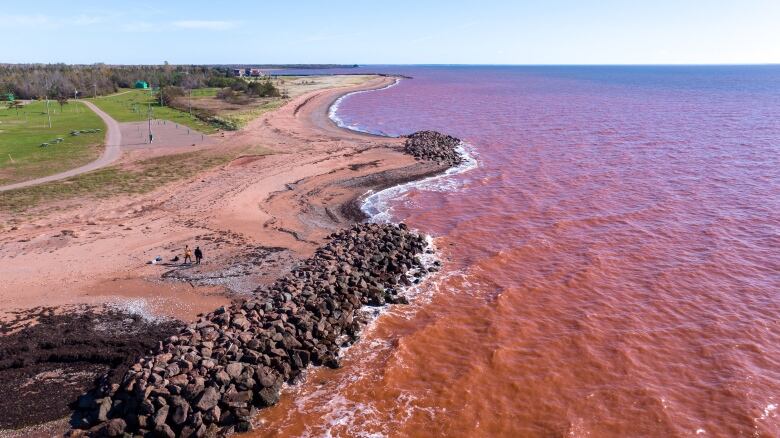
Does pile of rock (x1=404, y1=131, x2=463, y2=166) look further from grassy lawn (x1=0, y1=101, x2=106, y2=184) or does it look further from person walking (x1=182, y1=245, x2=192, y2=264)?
grassy lawn (x1=0, y1=101, x2=106, y2=184)

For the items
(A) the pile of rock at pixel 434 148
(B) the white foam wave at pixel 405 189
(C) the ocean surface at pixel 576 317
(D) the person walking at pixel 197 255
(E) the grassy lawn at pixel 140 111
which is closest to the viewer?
(C) the ocean surface at pixel 576 317

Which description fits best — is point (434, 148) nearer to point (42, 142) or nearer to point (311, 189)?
point (311, 189)

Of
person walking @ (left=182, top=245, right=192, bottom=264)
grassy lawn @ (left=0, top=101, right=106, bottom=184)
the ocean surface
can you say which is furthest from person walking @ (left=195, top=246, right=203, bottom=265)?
grassy lawn @ (left=0, top=101, right=106, bottom=184)

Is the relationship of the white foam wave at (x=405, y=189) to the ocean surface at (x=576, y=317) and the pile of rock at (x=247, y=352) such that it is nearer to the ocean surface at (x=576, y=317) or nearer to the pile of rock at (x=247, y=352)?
the ocean surface at (x=576, y=317)

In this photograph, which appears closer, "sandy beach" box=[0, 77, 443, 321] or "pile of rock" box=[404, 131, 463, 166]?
"sandy beach" box=[0, 77, 443, 321]

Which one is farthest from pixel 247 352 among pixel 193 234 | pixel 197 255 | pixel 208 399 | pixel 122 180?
pixel 122 180

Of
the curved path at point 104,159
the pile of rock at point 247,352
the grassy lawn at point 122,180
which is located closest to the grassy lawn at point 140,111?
the curved path at point 104,159
